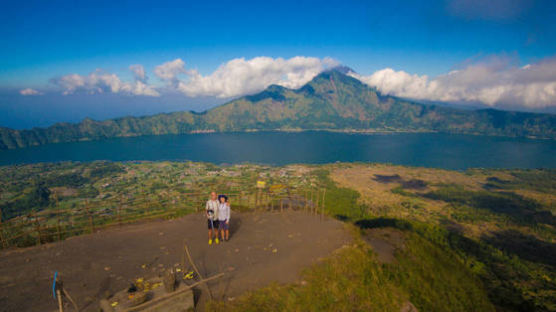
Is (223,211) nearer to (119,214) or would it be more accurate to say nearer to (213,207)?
(213,207)

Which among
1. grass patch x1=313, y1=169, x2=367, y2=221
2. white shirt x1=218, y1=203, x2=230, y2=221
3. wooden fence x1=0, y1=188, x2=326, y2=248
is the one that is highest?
white shirt x1=218, y1=203, x2=230, y2=221

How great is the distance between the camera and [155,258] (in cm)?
1048

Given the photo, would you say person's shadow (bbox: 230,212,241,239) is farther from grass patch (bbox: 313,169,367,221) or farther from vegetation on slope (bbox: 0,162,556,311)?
grass patch (bbox: 313,169,367,221)

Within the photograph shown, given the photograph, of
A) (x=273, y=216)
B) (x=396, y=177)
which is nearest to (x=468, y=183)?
(x=396, y=177)

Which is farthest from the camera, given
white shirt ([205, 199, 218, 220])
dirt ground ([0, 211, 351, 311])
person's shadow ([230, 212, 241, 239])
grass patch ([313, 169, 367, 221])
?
grass patch ([313, 169, 367, 221])

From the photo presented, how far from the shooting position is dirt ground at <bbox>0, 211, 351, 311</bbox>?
8258 millimetres

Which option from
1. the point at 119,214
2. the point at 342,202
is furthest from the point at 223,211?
the point at 342,202

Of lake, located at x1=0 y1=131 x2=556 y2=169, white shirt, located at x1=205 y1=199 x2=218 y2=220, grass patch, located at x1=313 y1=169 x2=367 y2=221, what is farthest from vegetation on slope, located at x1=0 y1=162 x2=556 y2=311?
lake, located at x1=0 y1=131 x2=556 y2=169

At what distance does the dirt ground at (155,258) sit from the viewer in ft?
27.1

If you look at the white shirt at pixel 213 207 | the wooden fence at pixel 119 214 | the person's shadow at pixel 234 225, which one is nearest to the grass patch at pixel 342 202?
the wooden fence at pixel 119 214

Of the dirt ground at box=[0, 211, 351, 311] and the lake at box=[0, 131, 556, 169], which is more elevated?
the dirt ground at box=[0, 211, 351, 311]

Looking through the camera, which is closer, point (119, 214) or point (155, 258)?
point (155, 258)

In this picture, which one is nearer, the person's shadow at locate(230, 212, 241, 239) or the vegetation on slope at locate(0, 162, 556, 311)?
the vegetation on slope at locate(0, 162, 556, 311)

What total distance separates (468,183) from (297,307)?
117 meters
